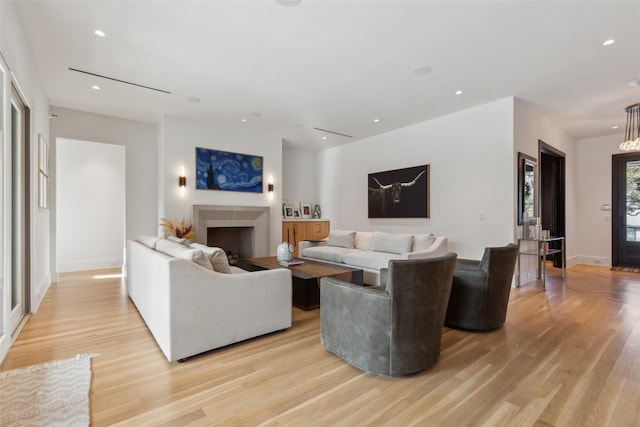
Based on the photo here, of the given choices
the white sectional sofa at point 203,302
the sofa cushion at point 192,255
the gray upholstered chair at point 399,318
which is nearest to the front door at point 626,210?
the gray upholstered chair at point 399,318

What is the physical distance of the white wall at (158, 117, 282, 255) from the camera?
216 inches

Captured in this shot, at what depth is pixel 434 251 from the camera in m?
4.66

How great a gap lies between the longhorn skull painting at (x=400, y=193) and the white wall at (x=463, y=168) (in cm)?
13

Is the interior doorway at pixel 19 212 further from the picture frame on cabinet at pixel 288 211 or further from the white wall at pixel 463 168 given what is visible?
the white wall at pixel 463 168

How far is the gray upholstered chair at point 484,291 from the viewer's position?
282 centimetres

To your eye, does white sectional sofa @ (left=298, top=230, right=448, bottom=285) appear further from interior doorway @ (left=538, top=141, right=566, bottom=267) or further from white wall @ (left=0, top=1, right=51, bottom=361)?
white wall @ (left=0, top=1, right=51, bottom=361)

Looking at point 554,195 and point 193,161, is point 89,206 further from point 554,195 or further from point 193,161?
point 554,195

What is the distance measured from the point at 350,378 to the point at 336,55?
3.07 meters

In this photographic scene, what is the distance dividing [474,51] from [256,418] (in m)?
3.76

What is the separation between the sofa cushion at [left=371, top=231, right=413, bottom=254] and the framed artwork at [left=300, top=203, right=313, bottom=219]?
2.82 metres

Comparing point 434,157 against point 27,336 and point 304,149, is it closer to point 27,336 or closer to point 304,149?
point 304,149

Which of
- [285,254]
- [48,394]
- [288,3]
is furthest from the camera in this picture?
[285,254]

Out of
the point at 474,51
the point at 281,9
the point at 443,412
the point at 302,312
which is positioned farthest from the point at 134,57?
the point at 443,412

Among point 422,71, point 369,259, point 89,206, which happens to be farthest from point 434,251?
point 89,206
